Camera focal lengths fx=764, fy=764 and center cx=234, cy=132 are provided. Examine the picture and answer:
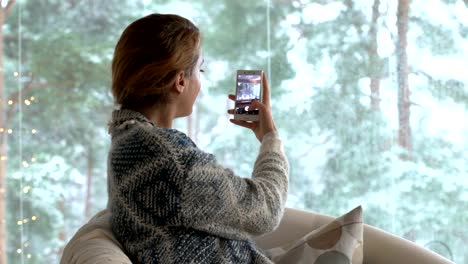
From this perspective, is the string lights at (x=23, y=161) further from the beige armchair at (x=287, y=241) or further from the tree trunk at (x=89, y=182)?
the beige armchair at (x=287, y=241)

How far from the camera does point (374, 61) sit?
3217 mm

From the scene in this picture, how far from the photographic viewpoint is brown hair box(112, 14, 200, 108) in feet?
4.61

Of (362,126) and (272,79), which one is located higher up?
(272,79)

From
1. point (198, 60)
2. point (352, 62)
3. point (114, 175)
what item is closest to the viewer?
point (114, 175)

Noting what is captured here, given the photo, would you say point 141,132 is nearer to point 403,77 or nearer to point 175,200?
point 175,200

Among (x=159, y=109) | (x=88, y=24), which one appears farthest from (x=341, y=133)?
(x=159, y=109)

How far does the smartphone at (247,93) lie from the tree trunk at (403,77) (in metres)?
1.57

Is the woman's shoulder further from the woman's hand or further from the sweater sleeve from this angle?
the woman's hand

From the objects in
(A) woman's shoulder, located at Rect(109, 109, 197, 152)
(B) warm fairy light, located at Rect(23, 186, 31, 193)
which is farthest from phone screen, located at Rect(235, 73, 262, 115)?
(B) warm fairy light, located at Rect(23, 186, 31, 193)

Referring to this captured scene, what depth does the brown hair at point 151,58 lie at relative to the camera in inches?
55.4

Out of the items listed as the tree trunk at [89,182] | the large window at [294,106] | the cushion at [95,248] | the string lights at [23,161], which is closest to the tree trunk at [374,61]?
the large window at [294,106]

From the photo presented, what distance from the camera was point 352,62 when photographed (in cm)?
324

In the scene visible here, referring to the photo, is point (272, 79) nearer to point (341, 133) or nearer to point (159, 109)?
point (341, 133)

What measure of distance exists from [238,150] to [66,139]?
0.76 m
